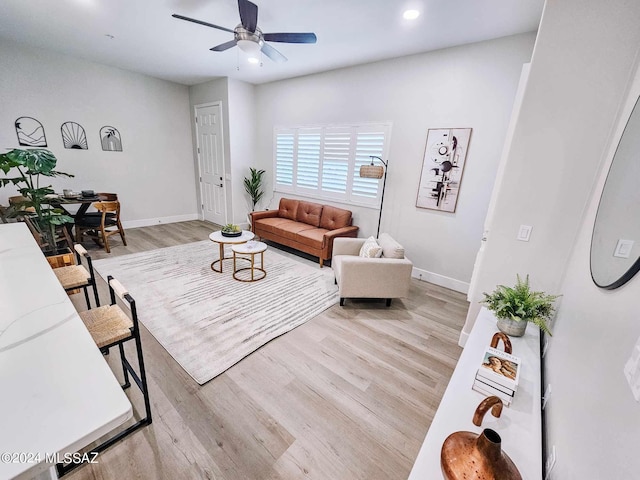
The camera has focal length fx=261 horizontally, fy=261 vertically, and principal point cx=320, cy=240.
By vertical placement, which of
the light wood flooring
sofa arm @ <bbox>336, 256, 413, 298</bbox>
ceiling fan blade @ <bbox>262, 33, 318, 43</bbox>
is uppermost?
ceiling fan blade @ <bbox>262, 33, 318, 43</bbox>

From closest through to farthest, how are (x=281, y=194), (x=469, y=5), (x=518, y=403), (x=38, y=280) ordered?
(x=518, y=403) < (x=38, y=280) < (x=469, y=5) < (x=281, y=194)

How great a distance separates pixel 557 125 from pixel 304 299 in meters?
2.64

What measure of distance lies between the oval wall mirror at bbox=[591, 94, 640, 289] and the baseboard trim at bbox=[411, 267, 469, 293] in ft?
7.50

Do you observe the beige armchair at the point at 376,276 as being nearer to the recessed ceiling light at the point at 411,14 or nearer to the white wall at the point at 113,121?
the recessed ceiling light at the point at 411,14

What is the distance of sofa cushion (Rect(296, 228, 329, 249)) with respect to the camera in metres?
3.95

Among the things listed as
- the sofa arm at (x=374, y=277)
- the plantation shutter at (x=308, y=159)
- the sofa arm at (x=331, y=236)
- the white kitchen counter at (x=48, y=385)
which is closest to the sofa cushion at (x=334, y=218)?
the sofa arm at (x=331, y=236)

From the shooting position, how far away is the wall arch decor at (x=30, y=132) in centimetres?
401

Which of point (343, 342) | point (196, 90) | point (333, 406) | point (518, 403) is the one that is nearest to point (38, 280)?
point (333, 406)

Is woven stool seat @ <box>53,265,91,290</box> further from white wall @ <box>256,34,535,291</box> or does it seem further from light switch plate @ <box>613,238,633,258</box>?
white wall @ <box>256,34,535,291</box>

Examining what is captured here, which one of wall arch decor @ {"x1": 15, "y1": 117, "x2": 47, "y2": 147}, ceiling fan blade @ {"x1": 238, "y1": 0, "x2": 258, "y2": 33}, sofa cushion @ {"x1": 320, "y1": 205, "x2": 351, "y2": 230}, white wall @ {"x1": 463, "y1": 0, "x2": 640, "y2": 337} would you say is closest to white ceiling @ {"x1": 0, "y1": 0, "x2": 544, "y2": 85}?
ceiling fan blade @ {"x1": 238, "y1": 0, "x2": 258, "y2": 33}

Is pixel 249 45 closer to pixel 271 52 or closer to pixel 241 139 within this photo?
pixel 271 52

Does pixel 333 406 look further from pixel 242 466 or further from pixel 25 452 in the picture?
pixel 25 452

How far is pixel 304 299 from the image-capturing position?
10.0 feet

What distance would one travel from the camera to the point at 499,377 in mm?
1178
